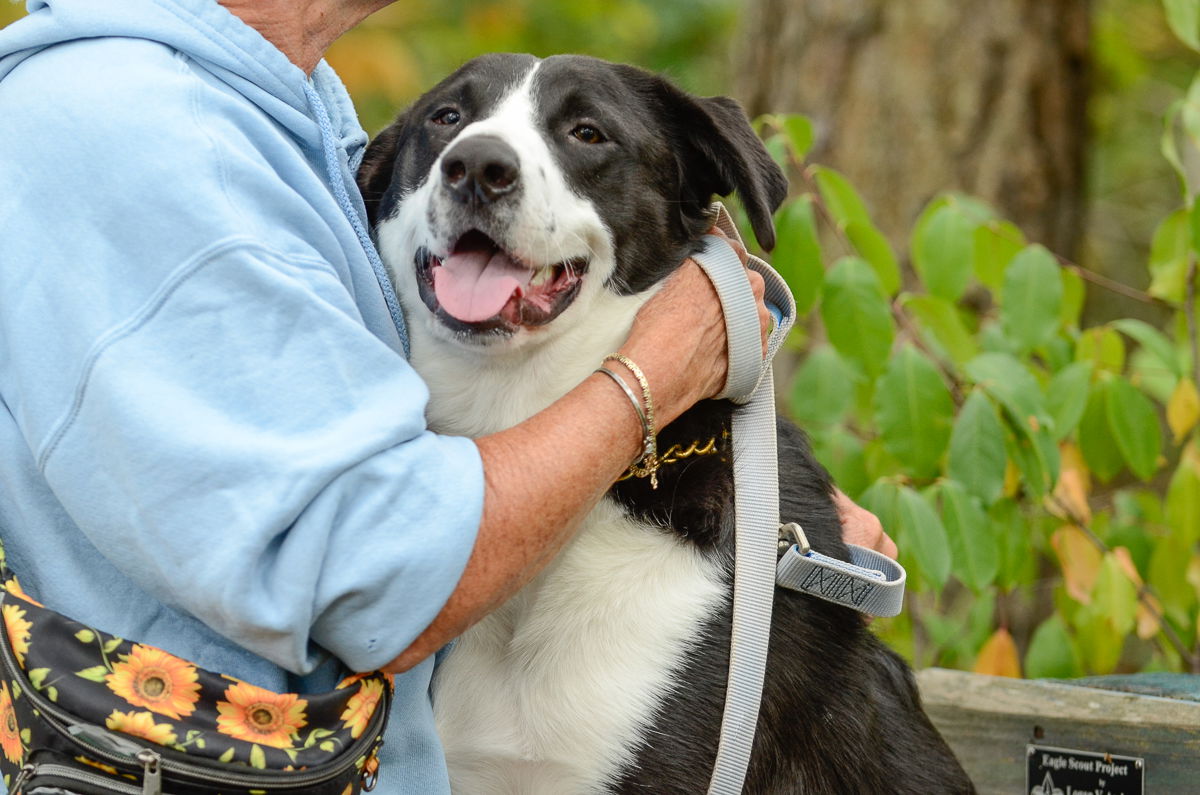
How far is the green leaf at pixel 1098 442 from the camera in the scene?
9.33ft

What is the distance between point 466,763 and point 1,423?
83cm

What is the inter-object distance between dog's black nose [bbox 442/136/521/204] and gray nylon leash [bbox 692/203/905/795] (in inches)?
14.7

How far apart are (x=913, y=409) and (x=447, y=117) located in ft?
3.83

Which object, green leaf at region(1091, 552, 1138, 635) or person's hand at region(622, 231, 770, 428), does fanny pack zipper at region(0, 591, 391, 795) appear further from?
green leaf at region(1091, 552, 1138, 635)

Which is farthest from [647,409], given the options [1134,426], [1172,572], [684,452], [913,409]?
[1172,572]

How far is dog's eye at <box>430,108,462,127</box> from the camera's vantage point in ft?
7.11

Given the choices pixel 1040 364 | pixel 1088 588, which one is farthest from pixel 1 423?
pixel 1040 364

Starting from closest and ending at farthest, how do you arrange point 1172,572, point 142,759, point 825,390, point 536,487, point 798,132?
point 142,759 < point 536,487 < point 798,132 < point 825,390 < point 1172,572

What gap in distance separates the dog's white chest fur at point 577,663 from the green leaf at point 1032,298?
111cm

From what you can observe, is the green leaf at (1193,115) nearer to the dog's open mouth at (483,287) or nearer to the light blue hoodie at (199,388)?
the dog's open mouth at (483,287)

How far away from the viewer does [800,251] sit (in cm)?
271

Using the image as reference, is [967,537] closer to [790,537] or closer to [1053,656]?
[1053,656]

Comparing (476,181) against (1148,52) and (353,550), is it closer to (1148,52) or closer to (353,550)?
(353,550)

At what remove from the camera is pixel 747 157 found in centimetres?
214
